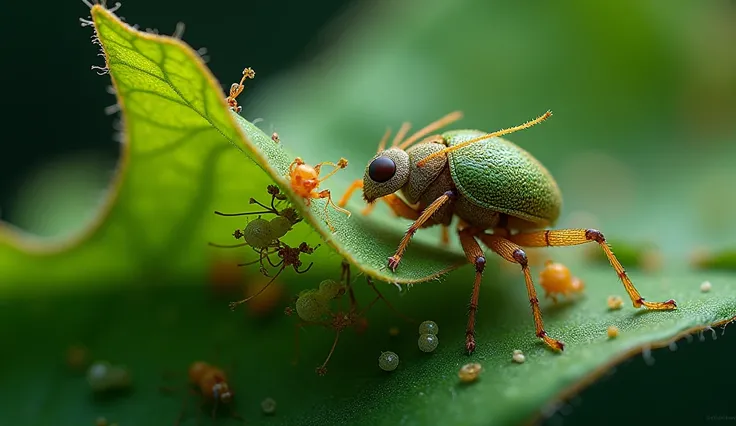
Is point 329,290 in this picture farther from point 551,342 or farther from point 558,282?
point 558,282

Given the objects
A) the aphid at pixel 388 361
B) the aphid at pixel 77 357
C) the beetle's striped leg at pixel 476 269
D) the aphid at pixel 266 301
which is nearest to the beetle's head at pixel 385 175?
the beetle's striped leg at pixel 476 269

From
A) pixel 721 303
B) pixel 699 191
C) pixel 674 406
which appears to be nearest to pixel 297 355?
pixel 721 303

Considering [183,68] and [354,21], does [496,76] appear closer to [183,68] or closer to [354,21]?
[354,21]

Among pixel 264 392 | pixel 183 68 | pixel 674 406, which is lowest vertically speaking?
pixel 674 406

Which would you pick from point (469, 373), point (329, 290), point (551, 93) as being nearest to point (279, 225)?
point (329, 290)

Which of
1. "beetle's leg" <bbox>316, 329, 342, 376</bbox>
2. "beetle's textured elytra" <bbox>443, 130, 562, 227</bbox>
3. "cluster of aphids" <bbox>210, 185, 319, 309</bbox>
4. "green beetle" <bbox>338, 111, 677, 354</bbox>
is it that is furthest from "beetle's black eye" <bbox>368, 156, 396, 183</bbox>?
"beetle's leg" <bbox>316, 329, 342, 376</bbox>

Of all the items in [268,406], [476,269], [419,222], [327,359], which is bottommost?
[268,406]

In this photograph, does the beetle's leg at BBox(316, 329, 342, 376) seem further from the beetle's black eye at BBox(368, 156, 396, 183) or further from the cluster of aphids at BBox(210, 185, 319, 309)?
the beetle's black eye at BBox(368, 156, 396, 183)
